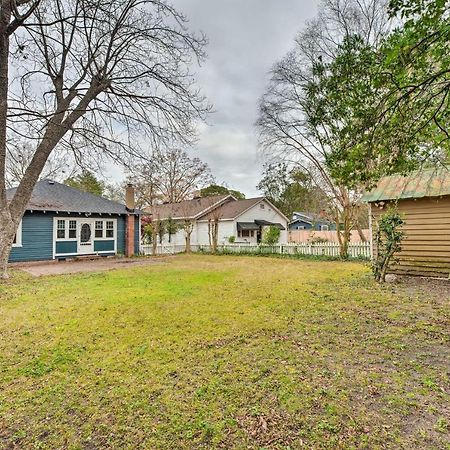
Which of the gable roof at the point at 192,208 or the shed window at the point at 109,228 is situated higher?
the gable roof at the point at 192,208

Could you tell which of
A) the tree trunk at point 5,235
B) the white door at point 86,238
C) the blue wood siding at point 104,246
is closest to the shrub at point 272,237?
the blue wood siding at point 104,246

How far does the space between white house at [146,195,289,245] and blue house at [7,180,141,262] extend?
4.65 m

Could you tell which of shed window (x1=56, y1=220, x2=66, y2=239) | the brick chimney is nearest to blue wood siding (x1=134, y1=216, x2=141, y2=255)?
the brick chimney

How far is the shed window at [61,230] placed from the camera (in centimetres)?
1484

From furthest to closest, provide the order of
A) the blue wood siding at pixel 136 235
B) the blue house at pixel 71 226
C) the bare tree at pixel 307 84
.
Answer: the blue wood siding at pixel 136 235
the blue house at pixel 71 226
the bare tree at pixel 307 84

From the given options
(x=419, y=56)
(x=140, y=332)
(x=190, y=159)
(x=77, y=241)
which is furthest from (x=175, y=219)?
(x=419, y=56)

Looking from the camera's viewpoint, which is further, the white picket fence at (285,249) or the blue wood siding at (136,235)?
the blue wood siding at (136,235)

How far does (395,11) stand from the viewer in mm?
3553

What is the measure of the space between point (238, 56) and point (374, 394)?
30.6ft

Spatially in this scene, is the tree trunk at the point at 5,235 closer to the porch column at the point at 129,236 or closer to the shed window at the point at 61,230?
the shed window at the point at 61,230

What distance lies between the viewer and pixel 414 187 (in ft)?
29.7

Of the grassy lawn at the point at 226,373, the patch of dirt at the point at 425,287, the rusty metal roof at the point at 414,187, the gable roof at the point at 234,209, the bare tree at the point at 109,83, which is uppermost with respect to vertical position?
the bare tree at the point at 109,83

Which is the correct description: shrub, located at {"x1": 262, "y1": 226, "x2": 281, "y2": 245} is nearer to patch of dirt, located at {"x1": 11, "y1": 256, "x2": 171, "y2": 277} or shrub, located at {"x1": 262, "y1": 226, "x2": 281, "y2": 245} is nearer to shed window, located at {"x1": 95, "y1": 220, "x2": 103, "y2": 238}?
patch of dirt, located at {"x1": 11, "y1": 256, "x2": 171, "y2": 277}

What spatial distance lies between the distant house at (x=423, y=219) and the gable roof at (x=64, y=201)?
1280cm
